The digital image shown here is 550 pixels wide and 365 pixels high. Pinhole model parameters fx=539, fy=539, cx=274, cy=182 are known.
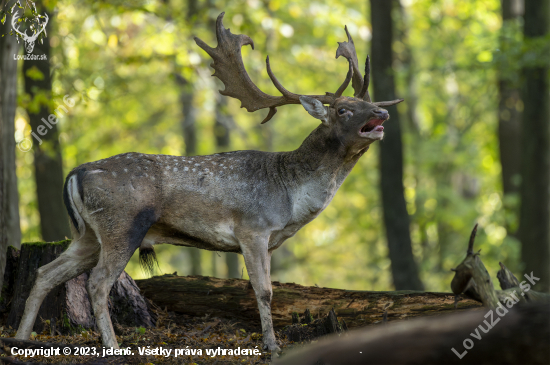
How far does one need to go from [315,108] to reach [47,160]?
6.53 meters

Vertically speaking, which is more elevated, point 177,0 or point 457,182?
point 177,0

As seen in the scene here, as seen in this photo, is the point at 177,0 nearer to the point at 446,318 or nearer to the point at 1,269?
the point at 1,269

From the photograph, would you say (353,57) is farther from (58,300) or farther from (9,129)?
(9,129)

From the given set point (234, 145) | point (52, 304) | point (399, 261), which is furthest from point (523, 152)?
point (234, 145)

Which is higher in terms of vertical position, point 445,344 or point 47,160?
point 47,160

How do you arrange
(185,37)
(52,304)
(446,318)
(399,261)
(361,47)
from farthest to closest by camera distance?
(361,47), (185,37), (399,261), (52,304), (446,318)

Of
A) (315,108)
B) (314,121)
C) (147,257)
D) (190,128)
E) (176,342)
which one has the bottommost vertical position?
(176,342)

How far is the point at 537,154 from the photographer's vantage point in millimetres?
11945

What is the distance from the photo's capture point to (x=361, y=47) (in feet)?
68.0

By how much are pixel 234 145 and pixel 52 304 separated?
54.7ft

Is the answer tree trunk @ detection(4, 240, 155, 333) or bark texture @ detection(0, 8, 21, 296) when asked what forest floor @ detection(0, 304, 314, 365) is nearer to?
tree trunk @ detection(4, 240, 155, 333)

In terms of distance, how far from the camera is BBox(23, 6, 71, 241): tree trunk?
10516 mm

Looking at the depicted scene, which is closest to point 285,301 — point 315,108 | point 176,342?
point 176,342

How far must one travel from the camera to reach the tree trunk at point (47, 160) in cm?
1052
